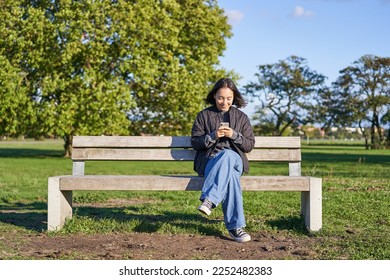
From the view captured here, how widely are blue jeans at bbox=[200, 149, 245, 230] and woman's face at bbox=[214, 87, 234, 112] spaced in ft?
2.00

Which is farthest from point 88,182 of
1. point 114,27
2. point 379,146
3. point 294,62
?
point 294,62

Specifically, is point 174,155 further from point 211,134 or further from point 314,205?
point 314,205

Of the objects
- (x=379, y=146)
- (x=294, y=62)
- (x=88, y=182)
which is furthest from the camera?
(x=294, y=62)

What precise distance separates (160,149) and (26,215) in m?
2.28

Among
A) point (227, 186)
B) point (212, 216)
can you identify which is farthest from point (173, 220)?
point (227, 186)

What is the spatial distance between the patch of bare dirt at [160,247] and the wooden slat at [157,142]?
3.66 ft

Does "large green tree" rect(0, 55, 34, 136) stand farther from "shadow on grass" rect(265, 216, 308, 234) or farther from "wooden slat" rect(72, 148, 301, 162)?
"shadow on grass" rect(265, 216, 308, 234)

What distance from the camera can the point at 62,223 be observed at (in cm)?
653

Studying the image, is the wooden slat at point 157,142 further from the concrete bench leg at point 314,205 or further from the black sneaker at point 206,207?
the black sneaker at point 206,207

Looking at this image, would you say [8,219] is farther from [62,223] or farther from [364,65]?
[364,65]

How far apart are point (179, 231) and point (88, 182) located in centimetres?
114

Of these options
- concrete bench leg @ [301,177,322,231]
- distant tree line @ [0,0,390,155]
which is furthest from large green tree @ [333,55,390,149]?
concrete bench leg @ [301,177,322,231]

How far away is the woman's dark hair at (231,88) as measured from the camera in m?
6.23

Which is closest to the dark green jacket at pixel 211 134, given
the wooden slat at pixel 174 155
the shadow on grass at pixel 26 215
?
the wooden slat at pixel 174 155
